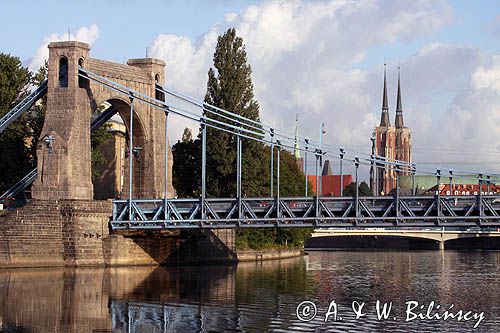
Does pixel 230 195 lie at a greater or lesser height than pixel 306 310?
greater

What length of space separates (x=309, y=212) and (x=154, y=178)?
16146 millimetres

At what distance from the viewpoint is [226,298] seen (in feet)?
173

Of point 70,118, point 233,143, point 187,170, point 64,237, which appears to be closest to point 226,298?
point 64,237

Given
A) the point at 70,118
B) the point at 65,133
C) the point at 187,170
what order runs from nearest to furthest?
the point at 65,133 → the point at 70,118 → the point at 187,170

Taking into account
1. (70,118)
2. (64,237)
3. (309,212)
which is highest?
(70,118)

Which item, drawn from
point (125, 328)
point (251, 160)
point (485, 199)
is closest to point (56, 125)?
point (251, 160)

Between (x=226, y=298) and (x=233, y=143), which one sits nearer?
(x=226, y=298)

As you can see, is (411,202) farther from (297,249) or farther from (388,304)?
(297,249)

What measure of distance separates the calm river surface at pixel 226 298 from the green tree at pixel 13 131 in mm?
18444

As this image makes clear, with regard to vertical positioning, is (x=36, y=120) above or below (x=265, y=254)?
above

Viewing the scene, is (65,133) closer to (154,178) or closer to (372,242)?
(154,178)

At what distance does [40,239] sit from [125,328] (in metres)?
29.3

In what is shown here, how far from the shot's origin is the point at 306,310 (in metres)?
47.1

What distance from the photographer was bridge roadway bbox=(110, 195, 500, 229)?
62844 mm
